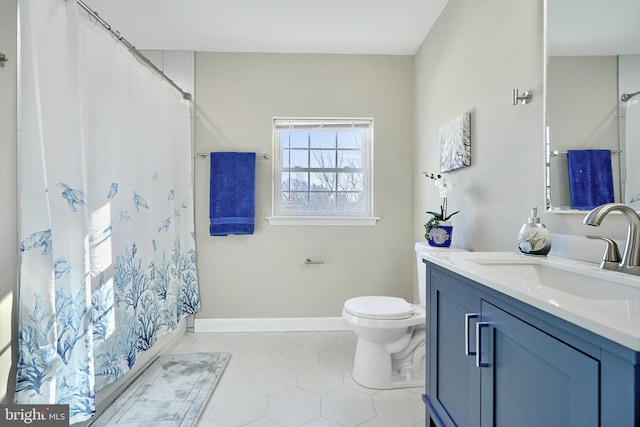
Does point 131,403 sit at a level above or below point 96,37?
below

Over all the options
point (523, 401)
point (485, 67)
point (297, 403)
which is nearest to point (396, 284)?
point (297, 403)

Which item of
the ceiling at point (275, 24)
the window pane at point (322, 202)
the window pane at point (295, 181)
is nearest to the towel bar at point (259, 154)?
the window pane at point (295, 181)

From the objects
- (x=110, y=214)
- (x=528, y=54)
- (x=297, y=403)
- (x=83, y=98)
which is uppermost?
(x=528, y=54)

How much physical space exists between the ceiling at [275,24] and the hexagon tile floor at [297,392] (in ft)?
7.53

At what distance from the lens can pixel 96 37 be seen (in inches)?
52.5

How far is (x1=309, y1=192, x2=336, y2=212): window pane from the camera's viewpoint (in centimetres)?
252

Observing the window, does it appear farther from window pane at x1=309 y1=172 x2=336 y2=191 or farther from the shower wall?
the shower wall

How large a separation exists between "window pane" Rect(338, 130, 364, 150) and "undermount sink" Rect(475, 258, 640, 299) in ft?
5.62

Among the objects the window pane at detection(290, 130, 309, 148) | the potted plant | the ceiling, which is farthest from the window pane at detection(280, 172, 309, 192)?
the potted plant

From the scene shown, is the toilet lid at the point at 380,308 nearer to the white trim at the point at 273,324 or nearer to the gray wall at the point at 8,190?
the white trim at the point at 273,324

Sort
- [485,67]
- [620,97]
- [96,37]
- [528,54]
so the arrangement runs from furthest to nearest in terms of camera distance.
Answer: [485,67] < [96,37] < [528,54] < [620,97]

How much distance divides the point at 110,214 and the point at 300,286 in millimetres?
1473

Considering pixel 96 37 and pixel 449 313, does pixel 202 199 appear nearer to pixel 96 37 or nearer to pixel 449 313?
pixel 96 37

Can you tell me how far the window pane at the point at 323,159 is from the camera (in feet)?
8.28
